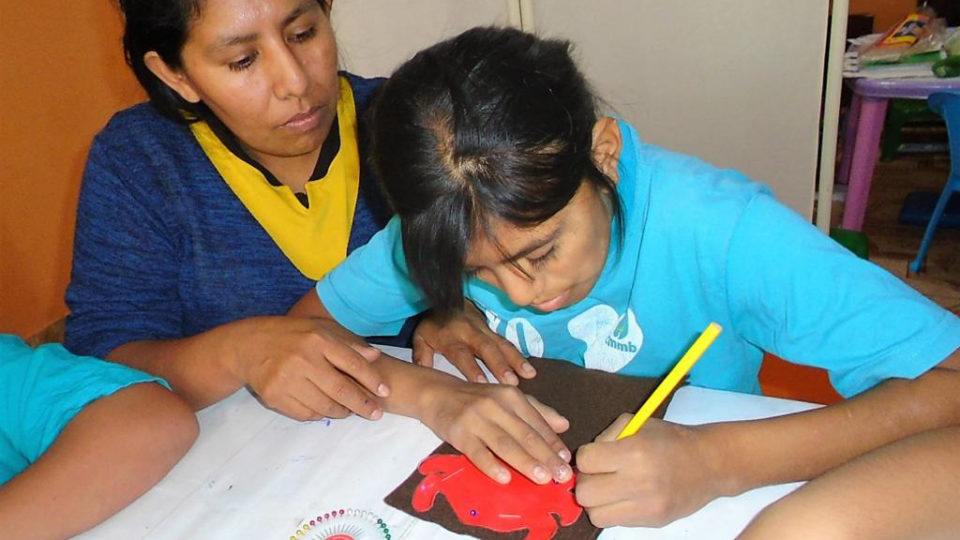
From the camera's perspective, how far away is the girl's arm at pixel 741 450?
0.61 metres

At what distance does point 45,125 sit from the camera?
2.23m

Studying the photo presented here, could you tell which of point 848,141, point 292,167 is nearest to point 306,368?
point 292,167

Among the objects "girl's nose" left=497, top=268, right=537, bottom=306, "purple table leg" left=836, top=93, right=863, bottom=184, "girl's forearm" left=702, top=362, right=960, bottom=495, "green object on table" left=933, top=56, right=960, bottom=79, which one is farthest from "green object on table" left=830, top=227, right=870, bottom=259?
"girl's nose" left=497, top=268, right=537, bottom=306

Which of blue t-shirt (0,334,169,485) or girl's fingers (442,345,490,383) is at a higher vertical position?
blue t-shirt (0,334,169,485)

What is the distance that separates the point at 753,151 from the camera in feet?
6.99

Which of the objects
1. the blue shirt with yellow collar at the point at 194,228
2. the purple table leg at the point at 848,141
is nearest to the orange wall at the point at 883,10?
the purple table leg at the point at 848,141

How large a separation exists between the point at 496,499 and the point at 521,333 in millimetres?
292

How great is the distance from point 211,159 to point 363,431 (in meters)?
0.45

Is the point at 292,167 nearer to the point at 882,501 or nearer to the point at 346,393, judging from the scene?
the point at 346,393

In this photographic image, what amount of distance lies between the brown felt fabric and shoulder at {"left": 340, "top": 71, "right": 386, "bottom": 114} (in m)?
0.45

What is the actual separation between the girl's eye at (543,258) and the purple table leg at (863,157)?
1921mm

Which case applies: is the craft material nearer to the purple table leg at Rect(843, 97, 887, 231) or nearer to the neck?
the neck

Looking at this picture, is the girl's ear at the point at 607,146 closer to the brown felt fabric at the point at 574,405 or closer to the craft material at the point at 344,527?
the brown felt fabric at the point at 574,405

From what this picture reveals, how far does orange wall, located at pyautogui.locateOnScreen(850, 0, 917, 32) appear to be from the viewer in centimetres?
319
